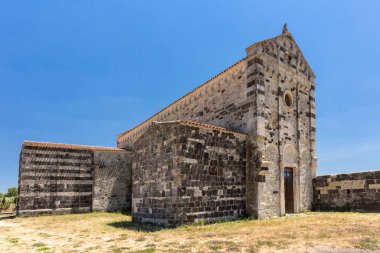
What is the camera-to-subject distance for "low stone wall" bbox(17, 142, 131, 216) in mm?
16719

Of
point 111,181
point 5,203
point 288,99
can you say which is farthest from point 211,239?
point 5,203

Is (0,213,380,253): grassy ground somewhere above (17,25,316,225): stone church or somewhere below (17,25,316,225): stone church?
below

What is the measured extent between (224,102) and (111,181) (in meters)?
9.53

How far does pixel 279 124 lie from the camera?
47.2ft

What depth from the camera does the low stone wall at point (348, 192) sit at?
45.0 ft

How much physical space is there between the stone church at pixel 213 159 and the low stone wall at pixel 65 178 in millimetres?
54

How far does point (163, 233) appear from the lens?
9.46 m

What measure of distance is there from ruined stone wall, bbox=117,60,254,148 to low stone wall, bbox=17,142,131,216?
6044 millimetres

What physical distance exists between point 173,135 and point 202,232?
365 centimetres

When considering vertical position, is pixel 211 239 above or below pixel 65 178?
below

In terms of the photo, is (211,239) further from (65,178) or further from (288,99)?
(65,178)

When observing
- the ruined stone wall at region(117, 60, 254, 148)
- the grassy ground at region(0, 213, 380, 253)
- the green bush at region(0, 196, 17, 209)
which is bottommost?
the green bush at region(0, 196, 17, 209)

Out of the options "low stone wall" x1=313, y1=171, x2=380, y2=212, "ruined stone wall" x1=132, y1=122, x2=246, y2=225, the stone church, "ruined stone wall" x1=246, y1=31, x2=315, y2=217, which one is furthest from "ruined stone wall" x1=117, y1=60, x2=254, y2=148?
"low stone wall" x1=313, y1=171, x2=380, y2=212

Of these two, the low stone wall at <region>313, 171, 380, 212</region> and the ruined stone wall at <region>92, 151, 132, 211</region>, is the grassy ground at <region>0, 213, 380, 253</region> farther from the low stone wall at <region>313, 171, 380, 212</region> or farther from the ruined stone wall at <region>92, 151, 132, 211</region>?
the ruined stone wall at <region>92, 151, 132, 211</region>
